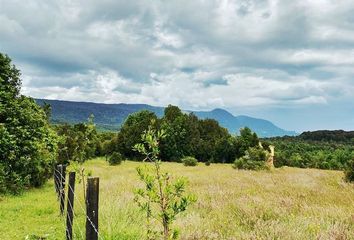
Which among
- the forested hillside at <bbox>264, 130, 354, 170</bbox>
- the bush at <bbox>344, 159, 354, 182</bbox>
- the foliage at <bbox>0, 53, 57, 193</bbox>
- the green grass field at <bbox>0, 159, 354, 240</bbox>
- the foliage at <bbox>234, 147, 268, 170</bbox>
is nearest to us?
the green grass field at <bbox>0, 159, 354, 240</bbox>

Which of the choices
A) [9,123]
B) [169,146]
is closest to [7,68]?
[9,123]

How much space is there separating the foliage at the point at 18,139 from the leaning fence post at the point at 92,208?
644 inches

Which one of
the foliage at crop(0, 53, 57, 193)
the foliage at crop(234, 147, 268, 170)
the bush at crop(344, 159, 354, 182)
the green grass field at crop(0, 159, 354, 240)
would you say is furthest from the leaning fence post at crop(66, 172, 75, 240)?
the foliage at crop(234, 147, 268, 170)

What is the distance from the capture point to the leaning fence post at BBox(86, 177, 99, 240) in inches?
239

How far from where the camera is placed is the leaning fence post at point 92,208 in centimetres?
607

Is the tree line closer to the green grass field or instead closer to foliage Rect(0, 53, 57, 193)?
foliage Rect(0, 53, 57, 193)

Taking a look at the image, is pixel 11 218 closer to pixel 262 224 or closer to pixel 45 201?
pixel 45 201

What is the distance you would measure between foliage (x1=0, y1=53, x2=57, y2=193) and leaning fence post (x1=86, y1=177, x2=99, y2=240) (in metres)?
16.4

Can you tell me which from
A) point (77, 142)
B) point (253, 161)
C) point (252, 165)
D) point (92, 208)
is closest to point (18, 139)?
point (77, 142)

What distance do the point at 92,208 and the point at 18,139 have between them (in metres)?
17.6

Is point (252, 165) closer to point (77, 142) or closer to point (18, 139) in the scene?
point (77, 142)

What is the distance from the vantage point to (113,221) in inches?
420

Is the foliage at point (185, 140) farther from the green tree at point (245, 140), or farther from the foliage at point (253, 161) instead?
the foliage at point (253, 161)

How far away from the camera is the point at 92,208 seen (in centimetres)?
627
